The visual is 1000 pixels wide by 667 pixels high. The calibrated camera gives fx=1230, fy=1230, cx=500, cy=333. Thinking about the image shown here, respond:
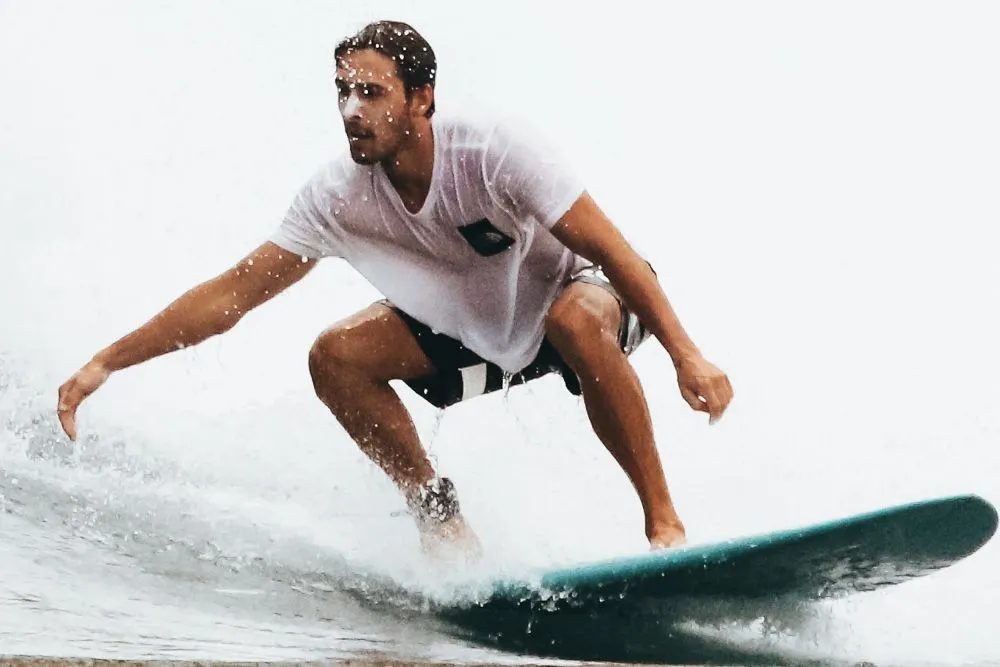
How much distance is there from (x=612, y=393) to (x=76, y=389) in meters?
0.66

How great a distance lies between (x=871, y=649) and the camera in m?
1.58

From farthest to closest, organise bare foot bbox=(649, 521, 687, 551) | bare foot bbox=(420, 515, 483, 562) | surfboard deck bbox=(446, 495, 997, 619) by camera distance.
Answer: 1. bare foot bbox=(420, 515, 483, 562)
2. bare foot bbox=(649, 521, 687, 551)
3. surfboard deck bbox=(446, 495, 997, 619)

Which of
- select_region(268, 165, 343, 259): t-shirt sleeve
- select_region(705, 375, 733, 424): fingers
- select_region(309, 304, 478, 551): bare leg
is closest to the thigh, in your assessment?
select_region(309, 304, 478, 551): bare leg

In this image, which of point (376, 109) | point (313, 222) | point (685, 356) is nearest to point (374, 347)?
point (313, 222)

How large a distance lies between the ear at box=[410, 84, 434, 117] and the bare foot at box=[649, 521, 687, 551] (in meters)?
0.58

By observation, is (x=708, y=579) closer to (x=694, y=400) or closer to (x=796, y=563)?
(x=796, y=563)

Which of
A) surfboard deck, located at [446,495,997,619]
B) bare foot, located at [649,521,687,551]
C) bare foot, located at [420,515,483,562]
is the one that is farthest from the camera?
bare foot, located at [420,515,483,562]

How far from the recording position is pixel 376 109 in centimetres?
149

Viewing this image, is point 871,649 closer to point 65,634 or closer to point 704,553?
point 704,553

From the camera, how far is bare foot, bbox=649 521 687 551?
142 centimetres

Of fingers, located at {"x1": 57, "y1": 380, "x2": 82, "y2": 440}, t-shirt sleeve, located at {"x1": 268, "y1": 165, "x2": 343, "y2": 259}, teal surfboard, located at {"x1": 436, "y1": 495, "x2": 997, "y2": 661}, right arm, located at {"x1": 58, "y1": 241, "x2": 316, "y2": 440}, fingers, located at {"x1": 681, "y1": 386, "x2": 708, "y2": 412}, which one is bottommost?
teal surfboard, located at {"x1": 436, "y1": 495, "x2": 997, "y2": 661}

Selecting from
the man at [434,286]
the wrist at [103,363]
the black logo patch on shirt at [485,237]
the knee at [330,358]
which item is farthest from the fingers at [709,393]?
the wrist at [103,363]

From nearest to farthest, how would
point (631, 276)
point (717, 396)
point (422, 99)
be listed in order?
point (717, 396) → point (631, 276) → point (422, 99)

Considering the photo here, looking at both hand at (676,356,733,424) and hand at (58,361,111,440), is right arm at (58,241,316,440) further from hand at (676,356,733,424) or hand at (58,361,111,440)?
hand at (676,356,733,424)
